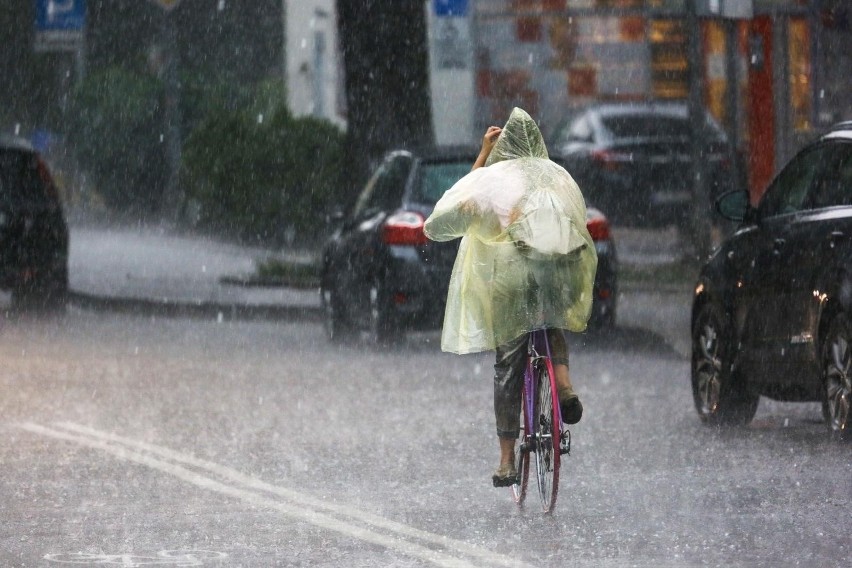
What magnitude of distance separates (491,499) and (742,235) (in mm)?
3092

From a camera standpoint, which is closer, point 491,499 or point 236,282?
point 491,499

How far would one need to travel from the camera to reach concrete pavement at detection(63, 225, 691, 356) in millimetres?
19766

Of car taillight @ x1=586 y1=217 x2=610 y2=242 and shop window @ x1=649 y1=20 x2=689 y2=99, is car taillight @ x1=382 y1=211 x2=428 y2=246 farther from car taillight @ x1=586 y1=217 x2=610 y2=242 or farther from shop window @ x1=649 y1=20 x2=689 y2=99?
shop window @ x1=649 y1=20 x2=689 y2=99

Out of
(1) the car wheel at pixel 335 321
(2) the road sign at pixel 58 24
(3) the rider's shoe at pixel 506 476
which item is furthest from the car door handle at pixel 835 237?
(2) the road sign at pixel 58 24

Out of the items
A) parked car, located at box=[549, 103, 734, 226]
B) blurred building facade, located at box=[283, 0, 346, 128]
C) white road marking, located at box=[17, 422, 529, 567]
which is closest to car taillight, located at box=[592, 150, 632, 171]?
parked car, located at box=[549, 103, 734, 226]

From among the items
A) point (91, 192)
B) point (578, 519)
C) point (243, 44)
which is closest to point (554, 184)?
point (578, 519)

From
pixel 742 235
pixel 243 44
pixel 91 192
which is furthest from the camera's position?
pixel 243 44

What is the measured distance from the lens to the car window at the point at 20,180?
68.7 feet

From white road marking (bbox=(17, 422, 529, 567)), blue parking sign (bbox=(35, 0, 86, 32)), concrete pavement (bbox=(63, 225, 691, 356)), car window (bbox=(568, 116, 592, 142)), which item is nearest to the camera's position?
white road marking (bbox=(17, 422, 529, 567))

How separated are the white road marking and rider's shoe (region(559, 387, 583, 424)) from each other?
2.74 ft

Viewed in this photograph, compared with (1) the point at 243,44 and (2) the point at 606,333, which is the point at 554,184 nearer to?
(2) the point at 606,333

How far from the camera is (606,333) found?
1744 centimetres

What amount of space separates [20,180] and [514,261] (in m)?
12.2

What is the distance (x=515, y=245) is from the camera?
31.3ft
